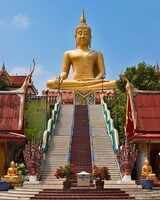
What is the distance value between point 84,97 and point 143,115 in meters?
Result: 10.4

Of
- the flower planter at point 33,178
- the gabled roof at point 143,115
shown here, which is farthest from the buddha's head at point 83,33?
the flower planter at point 33,178

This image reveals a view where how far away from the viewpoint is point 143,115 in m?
20.5

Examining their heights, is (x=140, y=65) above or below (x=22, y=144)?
above

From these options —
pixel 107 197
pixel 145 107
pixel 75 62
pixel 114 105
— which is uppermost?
pixel 75 62

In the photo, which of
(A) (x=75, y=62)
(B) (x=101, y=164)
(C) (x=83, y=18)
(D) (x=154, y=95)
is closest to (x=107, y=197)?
(B) (x=101, y=164)

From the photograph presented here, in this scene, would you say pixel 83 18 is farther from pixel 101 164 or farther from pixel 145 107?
pixel 101 164

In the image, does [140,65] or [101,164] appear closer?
[101,164]

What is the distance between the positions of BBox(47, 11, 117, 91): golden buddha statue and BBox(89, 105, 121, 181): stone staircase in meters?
7.43

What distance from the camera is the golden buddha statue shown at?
31.6 metres

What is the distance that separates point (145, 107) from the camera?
2106 centimetres

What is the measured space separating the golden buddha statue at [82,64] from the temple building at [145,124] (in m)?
9.96

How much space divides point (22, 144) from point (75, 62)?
569 inches

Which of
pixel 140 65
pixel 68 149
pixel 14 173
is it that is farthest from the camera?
pixel 140 65

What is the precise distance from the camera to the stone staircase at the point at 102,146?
57.4 feet
